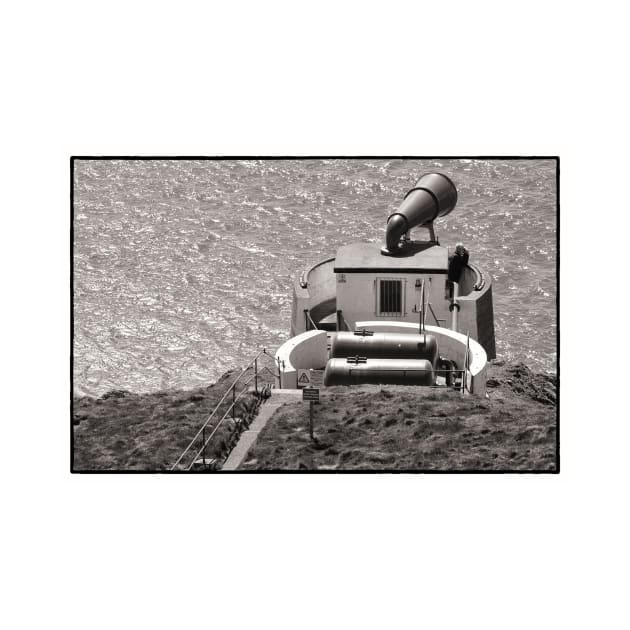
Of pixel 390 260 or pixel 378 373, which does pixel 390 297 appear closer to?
pixel 390 260

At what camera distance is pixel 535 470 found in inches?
1373

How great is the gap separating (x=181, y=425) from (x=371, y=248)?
11.6 meters

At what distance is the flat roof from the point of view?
147 ft

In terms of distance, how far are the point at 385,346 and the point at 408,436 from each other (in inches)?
228

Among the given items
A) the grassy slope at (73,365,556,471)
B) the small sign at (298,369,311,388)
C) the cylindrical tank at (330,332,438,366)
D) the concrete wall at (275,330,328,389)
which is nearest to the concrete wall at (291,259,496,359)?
the concrete wall at (275,330,328,389)

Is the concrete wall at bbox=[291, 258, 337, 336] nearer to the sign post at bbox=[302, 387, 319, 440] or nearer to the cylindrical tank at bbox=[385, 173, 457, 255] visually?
the cylindrical tank at bbox=[385, 173, 457, 255]

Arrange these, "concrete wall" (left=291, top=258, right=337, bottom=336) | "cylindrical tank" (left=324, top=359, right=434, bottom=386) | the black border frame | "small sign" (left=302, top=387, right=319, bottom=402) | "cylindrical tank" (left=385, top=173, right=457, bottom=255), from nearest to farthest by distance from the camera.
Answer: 1. the black border frame
2. "small sign" (left=302, top=387, right=319, bottom=402)
3. "cylindrical tank" (left=324, top=359, right=434, bottom=386)
4. "cylindrical tank" (left=385, top=173, right=457, bottom=255)
5. "concrete wall" (left=291, top=258, right=337, bottom=336)

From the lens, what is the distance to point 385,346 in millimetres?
41094

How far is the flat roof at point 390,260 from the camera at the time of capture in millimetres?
44719

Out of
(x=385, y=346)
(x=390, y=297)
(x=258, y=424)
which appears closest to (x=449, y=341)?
(x=385, y=346)

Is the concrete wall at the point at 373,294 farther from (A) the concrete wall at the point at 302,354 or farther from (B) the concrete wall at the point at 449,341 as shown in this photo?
(A) the concrete wall at the point at 302,354

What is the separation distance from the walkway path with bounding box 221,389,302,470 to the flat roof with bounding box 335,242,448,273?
18.7 feet

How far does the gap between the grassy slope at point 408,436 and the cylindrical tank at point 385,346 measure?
2.86 meters

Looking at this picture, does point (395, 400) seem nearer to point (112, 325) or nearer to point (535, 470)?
point (535, 470)
